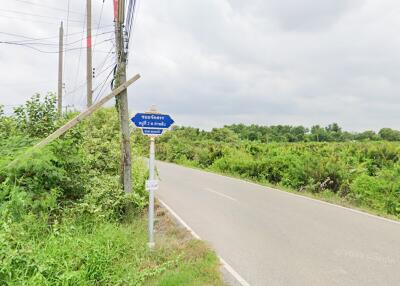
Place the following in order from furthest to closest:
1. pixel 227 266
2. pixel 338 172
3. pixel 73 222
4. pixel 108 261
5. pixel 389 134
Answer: pixel 389 134 < pixel 338 172 < pixel 73 222 < pixel 227 266 < pixel 108 261

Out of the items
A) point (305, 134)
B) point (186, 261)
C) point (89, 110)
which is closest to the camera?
point (186, 261)

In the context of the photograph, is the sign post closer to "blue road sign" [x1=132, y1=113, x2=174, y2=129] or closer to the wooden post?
"blue road sign" [x1=132, y1=113, x2=174, y2=129]

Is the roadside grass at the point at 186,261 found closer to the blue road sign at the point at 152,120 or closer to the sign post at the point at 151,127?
the sign post at the point at 151,127

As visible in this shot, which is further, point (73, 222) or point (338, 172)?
point (338, 172)

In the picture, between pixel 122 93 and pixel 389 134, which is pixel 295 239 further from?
pixel 389 134

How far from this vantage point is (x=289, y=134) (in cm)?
5975

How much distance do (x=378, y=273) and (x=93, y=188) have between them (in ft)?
23.6

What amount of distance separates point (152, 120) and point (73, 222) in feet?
10.5

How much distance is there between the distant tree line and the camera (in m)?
47.1

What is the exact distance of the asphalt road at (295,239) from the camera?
5508 millimetres

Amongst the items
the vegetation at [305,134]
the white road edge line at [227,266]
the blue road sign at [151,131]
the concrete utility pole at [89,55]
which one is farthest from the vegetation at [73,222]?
the vegetation at [305,134]

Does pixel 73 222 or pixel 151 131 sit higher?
pixel 151 131

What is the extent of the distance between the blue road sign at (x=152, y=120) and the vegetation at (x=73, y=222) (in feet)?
7.56

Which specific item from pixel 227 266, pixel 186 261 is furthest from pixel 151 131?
pixel 227 266
